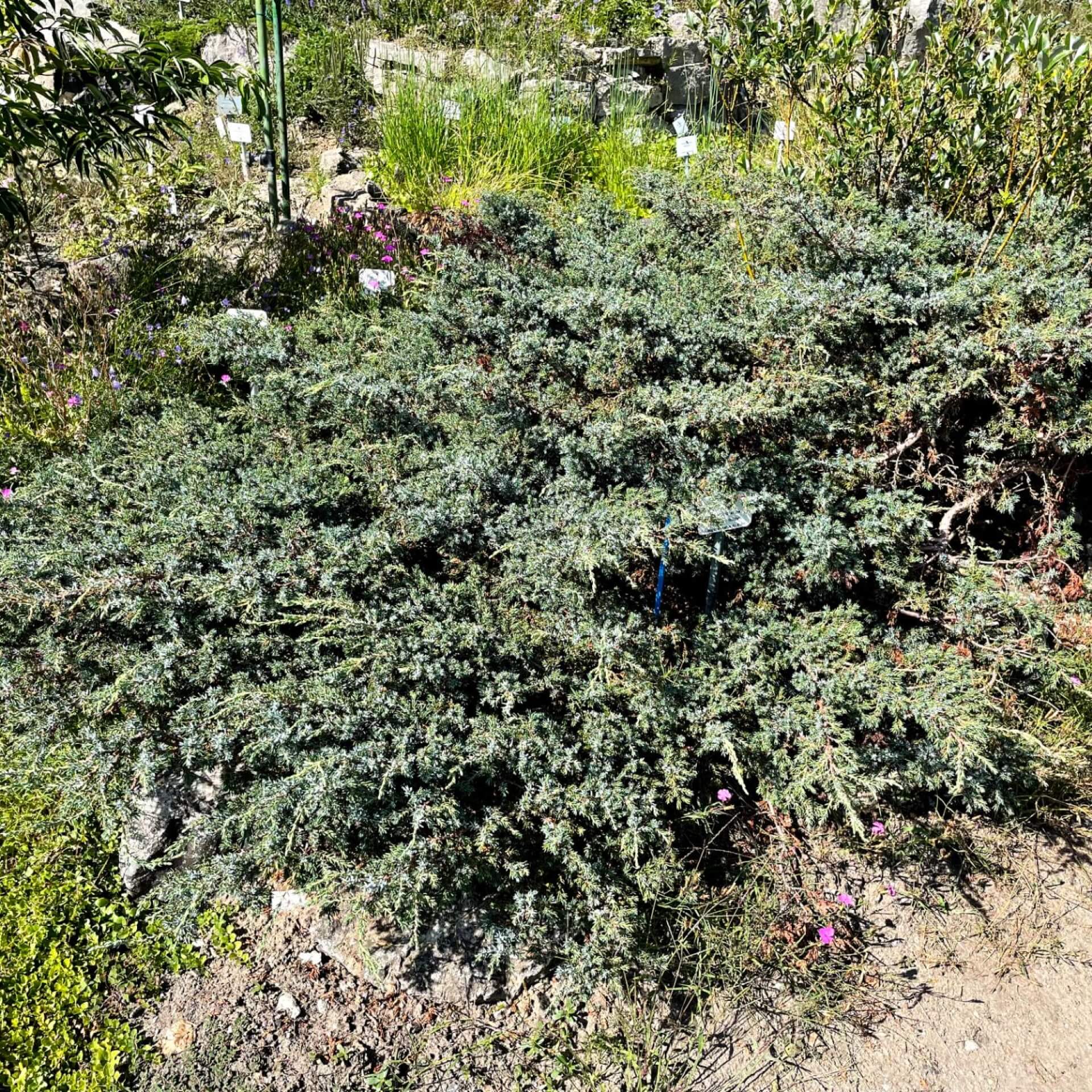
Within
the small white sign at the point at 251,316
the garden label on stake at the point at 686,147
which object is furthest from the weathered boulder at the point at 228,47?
the small white sign at the point at 251,316

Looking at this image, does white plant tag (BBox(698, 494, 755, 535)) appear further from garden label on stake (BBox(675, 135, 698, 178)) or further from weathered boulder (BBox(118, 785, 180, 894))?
garden label on stake (BBox(675, 135, 698, 178))

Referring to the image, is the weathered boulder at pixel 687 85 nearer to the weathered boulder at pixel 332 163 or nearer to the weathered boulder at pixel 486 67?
the weathered boulder at pixel 486 67

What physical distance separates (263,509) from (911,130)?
2901 mm

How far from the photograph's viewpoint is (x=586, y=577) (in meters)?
2.46

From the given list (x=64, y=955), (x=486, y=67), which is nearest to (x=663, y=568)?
(x=64, y=955)

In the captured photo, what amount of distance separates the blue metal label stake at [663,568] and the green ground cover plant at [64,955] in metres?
1.66

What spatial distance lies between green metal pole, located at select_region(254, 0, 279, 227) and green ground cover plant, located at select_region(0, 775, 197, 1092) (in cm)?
318

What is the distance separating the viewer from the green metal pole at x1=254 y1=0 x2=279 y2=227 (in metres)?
4.12

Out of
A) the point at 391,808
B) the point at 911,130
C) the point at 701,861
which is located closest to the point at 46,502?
the point at 391,808

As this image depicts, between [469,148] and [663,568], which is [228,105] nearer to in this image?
[469,148]

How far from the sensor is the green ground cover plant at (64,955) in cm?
215

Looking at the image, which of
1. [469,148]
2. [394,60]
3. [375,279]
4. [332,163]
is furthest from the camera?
[394,60]

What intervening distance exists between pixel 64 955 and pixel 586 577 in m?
1.77

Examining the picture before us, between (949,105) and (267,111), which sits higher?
(949,105)
